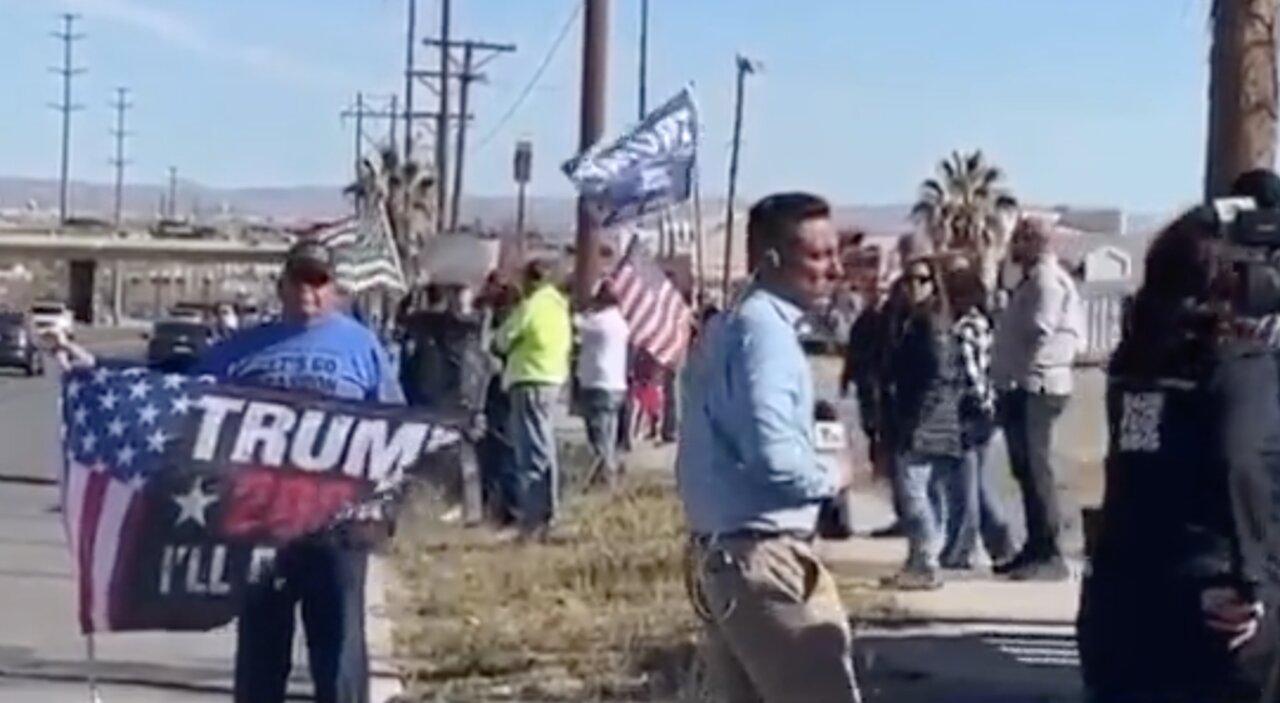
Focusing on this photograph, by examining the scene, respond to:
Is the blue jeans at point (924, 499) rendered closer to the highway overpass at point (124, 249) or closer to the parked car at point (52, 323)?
the parked car at point (52, 323)

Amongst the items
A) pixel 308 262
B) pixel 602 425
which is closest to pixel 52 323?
pixel 308 262

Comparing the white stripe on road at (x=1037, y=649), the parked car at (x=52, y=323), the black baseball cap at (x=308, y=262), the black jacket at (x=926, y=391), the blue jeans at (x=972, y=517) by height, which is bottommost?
the white stripe on road at (x=1037, y=649)

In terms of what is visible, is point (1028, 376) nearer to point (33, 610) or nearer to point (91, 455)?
point (33, 610)

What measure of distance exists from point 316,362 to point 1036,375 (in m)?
6.10

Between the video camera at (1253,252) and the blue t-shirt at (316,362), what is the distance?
125 inches

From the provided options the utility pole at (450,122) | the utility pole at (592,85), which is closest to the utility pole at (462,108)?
the utility pole at (450,122)

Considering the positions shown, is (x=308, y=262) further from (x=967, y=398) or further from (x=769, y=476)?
(x=967, y=398)

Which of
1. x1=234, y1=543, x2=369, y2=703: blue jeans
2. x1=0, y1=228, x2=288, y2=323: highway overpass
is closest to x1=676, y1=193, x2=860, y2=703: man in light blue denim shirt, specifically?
x1=234, y1=543, x2=369, y2=703: blue jeans

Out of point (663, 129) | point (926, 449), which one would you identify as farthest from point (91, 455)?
point (663, 129)

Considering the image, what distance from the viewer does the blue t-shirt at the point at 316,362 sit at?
9062 mm

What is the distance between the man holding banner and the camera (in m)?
8.97

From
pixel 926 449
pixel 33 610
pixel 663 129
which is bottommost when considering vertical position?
pixel 33 610

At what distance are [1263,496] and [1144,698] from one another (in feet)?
1.68

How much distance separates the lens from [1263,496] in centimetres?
620
